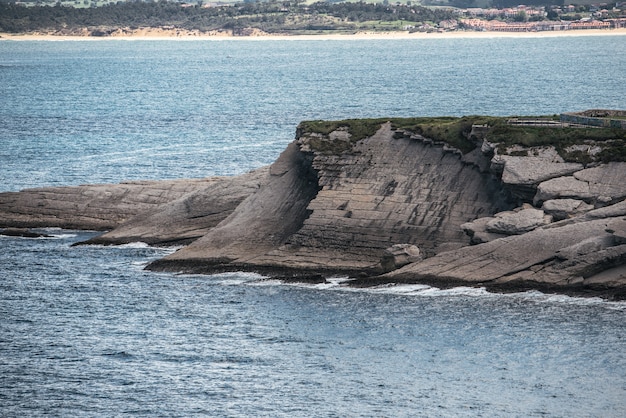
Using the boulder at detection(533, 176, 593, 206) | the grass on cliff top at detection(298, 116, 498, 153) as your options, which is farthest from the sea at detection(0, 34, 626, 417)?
the grass on cliff top at detection(298, 116, 498, 153)

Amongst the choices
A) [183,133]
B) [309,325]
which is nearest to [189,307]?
[309,325]

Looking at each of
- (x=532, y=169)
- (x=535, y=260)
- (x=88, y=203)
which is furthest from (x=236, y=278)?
(x=88, y=203)

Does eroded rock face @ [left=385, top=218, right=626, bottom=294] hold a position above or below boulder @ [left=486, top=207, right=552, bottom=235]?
below

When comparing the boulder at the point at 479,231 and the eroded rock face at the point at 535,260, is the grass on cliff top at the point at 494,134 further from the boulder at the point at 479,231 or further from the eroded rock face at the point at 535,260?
the eroded rock face at the point at 535,260

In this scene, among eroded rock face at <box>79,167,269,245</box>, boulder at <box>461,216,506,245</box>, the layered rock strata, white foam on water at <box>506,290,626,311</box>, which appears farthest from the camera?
the layered rock strata

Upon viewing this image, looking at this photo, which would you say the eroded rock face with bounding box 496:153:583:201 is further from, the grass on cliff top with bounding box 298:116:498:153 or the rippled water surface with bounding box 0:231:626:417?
the rippled water surface with bounding box 0:231:626:417

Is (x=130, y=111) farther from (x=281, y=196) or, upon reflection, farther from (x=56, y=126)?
(x=281, y=196)
